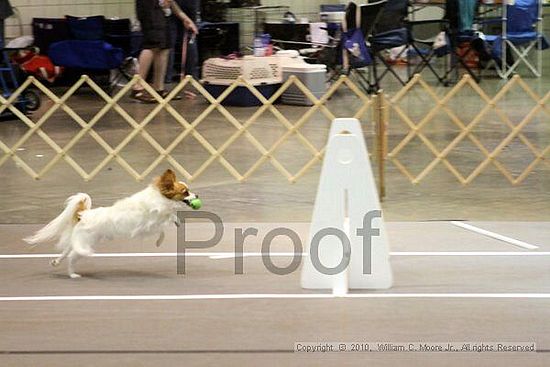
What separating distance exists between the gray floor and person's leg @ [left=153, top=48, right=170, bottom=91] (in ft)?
9.46

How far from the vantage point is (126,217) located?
5113mm

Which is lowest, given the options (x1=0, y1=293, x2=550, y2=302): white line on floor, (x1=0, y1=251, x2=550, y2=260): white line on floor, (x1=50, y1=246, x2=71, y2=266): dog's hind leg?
(x1=0, y1=251, x2=550, y2=260): white line on floor

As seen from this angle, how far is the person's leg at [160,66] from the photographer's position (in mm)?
11211

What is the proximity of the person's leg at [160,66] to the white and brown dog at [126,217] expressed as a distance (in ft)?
20.2

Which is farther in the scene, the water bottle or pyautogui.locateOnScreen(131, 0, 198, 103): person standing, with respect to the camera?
the water bottle

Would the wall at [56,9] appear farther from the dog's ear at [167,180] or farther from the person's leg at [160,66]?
the dog's ear at [167,180]

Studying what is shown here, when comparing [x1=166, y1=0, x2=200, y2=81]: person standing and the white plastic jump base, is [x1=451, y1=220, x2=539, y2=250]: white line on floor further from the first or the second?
[x1=166, y1=0, x2=200, y2=81]: person standing

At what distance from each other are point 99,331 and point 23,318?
1.42ft

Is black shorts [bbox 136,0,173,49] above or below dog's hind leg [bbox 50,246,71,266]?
above

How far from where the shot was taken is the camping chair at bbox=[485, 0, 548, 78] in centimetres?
1372

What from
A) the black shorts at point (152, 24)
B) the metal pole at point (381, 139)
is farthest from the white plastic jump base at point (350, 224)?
the black shorts at point (152, 24)

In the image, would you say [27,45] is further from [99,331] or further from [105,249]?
[99,331]

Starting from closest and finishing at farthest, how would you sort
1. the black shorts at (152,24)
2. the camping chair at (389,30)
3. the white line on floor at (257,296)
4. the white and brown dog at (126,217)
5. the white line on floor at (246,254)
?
the white line on floor at (257,296) → the white and brown dog at (126,217) → the white line on floor at (246,254) → the black shorts at (152,24) → the camping chair at (389,30)

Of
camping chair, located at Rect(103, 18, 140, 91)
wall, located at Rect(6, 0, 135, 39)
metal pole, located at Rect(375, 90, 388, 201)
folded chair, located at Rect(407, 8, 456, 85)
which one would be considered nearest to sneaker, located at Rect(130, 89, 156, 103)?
camping chair, located at Rect(103, 18, 140, 91)
